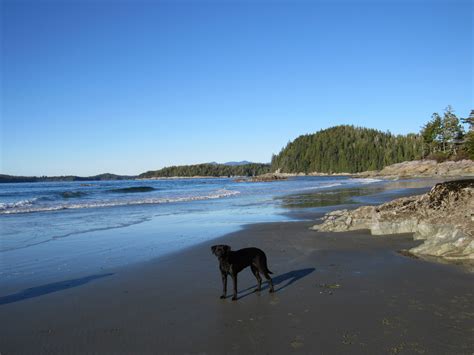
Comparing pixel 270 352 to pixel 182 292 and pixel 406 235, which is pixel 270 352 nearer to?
pixel 182 292

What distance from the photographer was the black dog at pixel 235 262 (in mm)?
5984

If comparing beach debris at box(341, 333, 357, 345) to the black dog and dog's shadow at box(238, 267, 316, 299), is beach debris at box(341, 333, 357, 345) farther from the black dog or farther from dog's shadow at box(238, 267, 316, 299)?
dog's shadow at box(238, 267, 316, 299)

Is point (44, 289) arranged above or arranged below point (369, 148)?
below

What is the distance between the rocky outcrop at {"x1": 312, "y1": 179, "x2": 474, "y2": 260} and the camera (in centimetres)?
801

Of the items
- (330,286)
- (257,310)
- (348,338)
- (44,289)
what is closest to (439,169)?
(330,286)

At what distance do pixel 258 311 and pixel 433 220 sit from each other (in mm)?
6762

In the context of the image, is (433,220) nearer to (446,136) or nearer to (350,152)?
(446,136)

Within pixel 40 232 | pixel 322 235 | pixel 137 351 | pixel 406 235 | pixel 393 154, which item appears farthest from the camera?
pixel 393 154

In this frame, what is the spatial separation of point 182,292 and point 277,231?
7.02m

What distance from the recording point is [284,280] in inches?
271

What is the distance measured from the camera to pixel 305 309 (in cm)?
527

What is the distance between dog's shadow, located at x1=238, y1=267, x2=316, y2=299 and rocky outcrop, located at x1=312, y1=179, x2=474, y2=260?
9.86 ft

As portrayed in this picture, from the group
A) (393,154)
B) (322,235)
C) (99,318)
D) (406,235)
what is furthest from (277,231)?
(393,154)

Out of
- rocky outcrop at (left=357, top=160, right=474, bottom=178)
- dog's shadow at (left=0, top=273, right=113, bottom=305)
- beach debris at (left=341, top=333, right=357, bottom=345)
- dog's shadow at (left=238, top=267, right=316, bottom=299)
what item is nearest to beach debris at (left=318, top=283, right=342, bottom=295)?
dog's shadow at (left=238, top=267, right=316, bottom=299)
